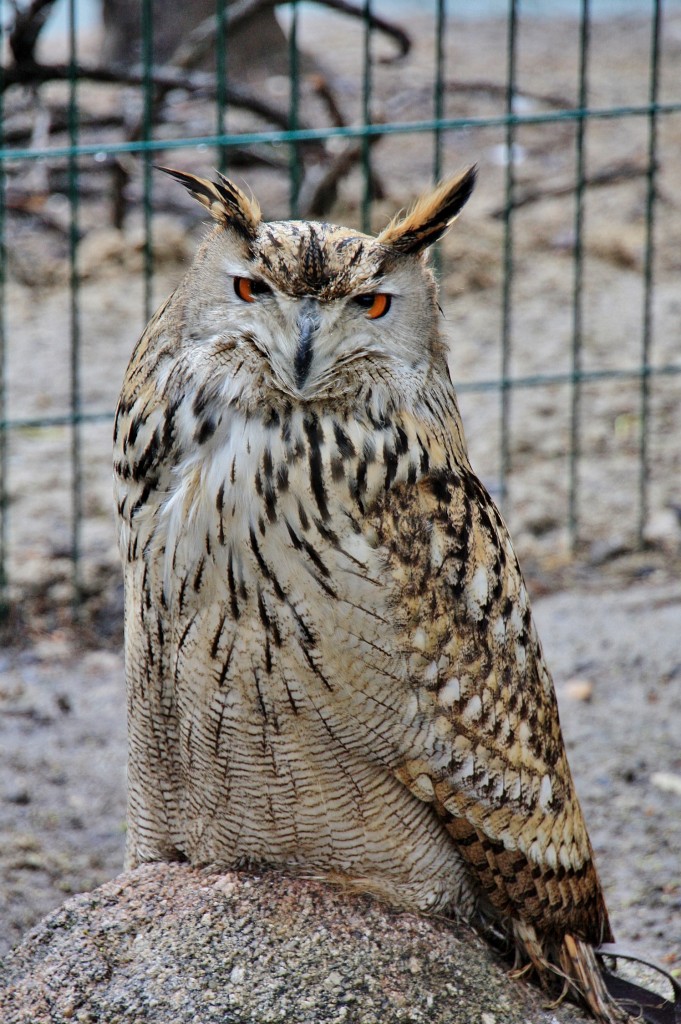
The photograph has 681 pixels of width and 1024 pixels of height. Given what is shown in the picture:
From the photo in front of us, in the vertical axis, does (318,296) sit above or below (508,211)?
below

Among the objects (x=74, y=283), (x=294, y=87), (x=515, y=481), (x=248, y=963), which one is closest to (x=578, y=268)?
(x=515, y=481)

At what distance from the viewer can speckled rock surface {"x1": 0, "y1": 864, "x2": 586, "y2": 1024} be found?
2383 millimetres

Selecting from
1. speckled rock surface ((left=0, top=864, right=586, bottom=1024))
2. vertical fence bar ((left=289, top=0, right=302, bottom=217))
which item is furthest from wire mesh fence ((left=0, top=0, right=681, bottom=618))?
speckled rock surface ((left=0, top=864, right=586, bottom=1024))

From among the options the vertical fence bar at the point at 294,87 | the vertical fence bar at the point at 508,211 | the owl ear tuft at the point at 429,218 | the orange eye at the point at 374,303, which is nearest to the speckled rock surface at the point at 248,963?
the orange eye at the point at 374,303

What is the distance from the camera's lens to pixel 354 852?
2570 mm

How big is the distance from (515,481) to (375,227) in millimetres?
2424

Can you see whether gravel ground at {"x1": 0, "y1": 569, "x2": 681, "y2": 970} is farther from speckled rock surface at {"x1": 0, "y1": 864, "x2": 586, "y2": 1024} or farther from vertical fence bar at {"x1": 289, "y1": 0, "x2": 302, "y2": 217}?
vertical fence bar at {"x1": 289, "y1": 0, "x2": 302, "y2": 217}

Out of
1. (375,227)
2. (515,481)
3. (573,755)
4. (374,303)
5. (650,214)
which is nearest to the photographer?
(374,303)

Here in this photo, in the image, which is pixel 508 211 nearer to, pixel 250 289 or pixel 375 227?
pixel 375 227

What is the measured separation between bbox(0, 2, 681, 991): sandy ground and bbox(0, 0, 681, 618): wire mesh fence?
0.02m

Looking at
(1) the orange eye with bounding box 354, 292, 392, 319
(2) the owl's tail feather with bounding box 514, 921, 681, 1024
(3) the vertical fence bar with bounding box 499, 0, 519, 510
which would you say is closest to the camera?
(1) the orange eye with bounding box 354, 292, 392, 319

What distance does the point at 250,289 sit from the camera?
2211 millimetres

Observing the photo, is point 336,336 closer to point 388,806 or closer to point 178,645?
point 178,645

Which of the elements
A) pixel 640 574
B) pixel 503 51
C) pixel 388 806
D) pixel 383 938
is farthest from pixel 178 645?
pixel 503 51
